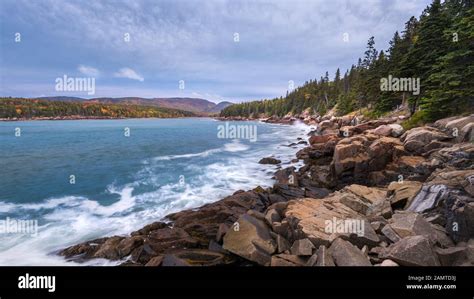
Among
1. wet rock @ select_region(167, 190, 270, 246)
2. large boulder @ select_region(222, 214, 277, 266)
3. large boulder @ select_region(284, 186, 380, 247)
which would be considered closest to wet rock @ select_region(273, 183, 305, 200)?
wet rock @ select_region(167, 190, 270, 246)

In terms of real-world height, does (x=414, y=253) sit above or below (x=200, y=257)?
above

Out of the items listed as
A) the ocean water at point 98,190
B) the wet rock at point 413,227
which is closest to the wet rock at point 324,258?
the wet rock at point 413,227

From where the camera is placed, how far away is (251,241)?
32.4 feet

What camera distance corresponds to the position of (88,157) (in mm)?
38125

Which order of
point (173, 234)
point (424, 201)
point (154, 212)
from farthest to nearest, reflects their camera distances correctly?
1. point (154, 212)
2. point (173, 234)
3. point (424, 201)

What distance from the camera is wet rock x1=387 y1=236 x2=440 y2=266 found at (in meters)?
7.25

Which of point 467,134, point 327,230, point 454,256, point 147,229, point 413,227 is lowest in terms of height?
point 147,229

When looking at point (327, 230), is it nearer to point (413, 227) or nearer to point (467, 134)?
point (413, 227)

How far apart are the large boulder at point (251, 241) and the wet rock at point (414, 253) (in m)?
4.06

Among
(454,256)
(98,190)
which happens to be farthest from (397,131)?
(98,190)

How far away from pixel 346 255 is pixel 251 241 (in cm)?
358
